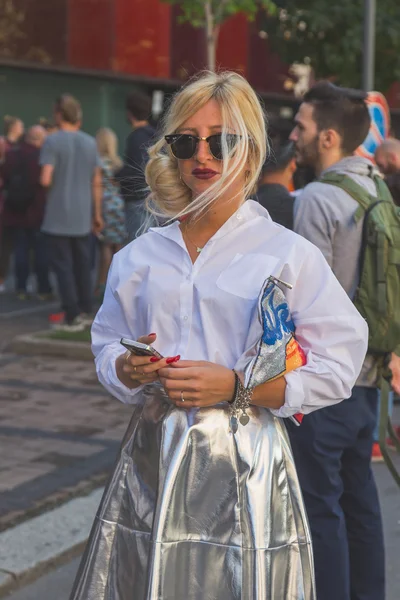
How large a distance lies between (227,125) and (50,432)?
13.5ft

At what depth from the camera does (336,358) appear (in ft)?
8.58

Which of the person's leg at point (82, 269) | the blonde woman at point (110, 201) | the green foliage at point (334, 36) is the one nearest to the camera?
the person's leg at point (82, 269)

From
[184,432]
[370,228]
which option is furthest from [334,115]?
[184,432]

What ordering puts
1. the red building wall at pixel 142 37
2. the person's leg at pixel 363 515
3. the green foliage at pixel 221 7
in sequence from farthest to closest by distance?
1. the red building wall at pixel 142 37
2. the green foliage at pixel 221 7
3. the person's leg at pixel 363 515

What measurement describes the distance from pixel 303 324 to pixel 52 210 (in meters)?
7.29

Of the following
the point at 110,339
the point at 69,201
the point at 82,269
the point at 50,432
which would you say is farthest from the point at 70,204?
the point at 110,339

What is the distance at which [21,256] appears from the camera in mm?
12016

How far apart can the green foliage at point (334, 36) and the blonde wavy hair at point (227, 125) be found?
53.0 ft

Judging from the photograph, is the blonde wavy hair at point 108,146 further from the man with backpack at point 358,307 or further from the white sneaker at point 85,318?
the man with backpack at point 358,307

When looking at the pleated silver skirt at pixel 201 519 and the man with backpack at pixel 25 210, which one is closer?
the pleated silver skirt at pixel 201 519

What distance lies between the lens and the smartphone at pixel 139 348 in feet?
7.99

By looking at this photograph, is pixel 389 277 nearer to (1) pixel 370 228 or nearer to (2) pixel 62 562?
(1) pixel 370 228

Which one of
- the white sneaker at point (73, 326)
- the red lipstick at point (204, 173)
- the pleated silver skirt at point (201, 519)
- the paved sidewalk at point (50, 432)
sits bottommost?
the white sneaker at point (73, 326)

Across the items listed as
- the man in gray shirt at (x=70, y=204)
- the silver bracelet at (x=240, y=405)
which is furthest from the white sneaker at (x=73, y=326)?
the silver bracelet at (x=240, y=405)
